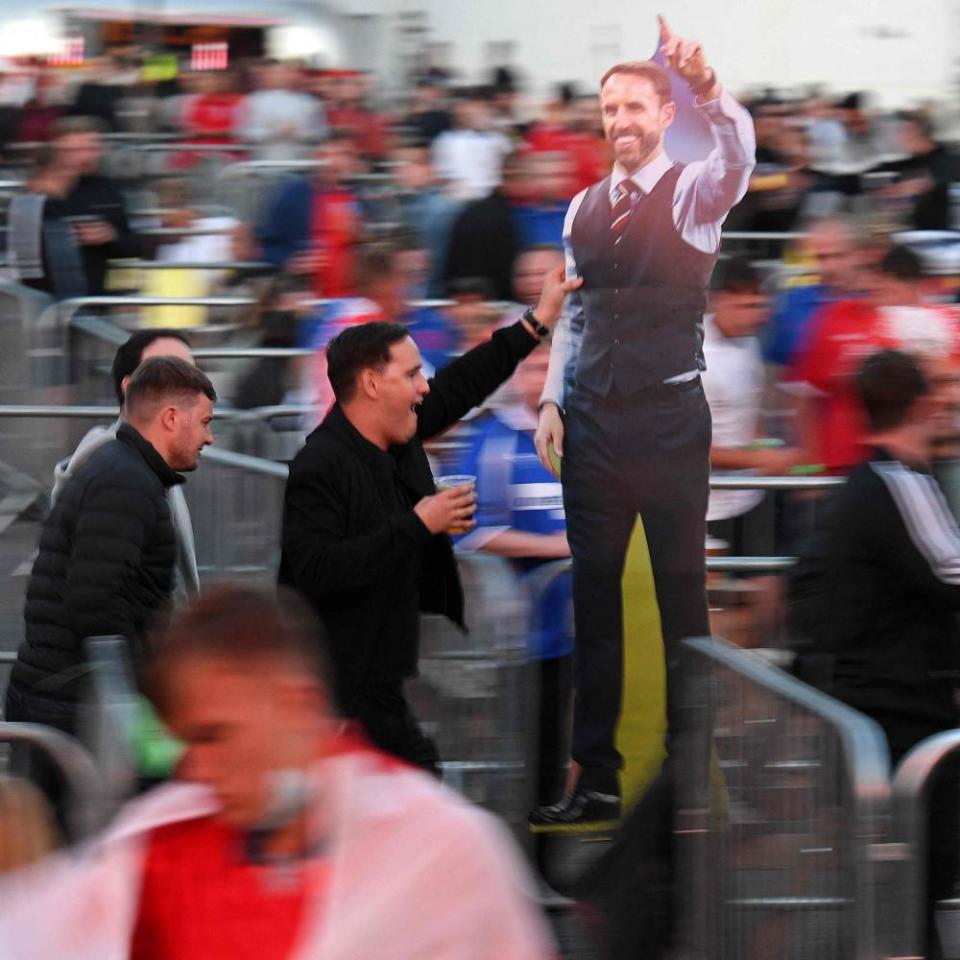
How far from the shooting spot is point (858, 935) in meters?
3.46

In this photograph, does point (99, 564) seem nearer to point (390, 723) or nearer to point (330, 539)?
point (330, 539)

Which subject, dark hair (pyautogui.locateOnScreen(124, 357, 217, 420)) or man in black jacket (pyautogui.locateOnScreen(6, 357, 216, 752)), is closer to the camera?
man in black jacket (pyautogui.locateOnScreen(6, 357, 216, 752))

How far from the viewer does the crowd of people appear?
7.47 feet

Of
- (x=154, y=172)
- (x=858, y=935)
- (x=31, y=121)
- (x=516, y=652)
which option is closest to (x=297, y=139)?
(x=154, y=172)

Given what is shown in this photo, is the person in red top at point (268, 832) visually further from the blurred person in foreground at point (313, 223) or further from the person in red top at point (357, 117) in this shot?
the person in red top at point (357, 117)

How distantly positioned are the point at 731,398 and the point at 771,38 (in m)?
1.35

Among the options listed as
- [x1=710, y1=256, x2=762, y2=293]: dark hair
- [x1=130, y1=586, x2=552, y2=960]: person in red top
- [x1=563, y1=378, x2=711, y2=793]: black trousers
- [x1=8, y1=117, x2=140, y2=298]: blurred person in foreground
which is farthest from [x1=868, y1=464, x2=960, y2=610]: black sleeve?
[x1=8, y1=117, x2=140, y2=298]: blurred person in foreground

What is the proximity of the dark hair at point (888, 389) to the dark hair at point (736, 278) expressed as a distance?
8.67 feet

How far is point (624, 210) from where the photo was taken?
17.7 ft

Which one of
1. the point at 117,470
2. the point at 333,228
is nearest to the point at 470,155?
the point at 333,228

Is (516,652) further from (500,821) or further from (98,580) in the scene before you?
(98,580)

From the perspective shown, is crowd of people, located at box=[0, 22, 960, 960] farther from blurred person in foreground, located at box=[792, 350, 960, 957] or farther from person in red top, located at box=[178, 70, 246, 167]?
person in red top, located at box=[178, 70, 246, 167]

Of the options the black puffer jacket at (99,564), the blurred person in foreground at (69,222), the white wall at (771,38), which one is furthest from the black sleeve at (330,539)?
the blurred person in foreground at (69,222)

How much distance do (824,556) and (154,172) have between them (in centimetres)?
991
